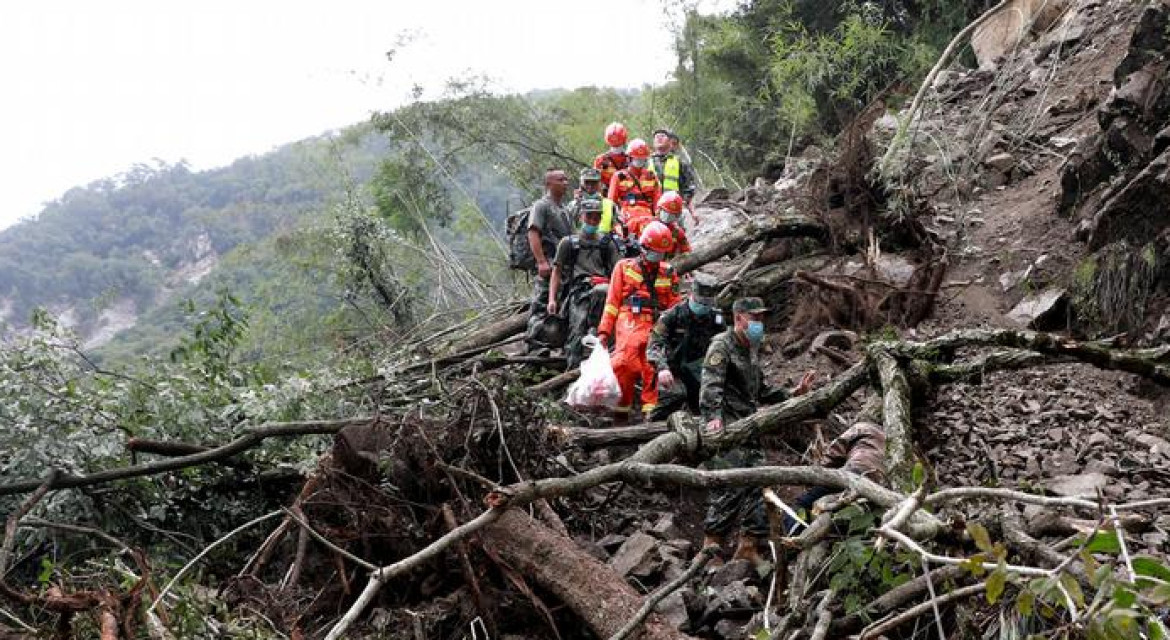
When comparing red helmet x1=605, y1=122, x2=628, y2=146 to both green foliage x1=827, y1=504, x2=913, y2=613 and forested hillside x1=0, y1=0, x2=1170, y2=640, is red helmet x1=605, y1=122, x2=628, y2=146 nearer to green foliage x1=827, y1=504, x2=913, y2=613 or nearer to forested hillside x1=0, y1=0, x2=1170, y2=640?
forested hillside x1=0, y1=0, x2=1170, y2=640

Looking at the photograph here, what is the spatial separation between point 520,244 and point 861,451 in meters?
4.56

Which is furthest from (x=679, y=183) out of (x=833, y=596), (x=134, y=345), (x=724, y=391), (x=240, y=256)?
(x=134, y=345)

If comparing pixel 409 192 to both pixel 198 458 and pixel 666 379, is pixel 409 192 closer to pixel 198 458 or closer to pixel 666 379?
pixel 666 379

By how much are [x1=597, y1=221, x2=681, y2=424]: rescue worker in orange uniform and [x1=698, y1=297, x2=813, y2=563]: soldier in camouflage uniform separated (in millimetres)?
949

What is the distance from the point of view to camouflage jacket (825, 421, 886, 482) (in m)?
3.94

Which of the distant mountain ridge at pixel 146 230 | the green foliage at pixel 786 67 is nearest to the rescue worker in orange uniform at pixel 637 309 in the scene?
the green foliage at pixel 786 67

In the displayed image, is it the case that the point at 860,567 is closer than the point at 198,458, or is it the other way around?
the point at 860,567

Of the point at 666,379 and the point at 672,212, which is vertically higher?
the point at 672,212

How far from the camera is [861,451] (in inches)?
161

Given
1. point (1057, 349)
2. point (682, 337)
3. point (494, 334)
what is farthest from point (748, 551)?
point (494, 334)

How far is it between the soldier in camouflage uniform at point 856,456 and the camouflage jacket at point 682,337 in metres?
1.43

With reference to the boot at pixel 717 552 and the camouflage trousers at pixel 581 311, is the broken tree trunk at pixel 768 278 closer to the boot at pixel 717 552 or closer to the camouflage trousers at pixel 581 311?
the camouflage trousers at pixel 581 311

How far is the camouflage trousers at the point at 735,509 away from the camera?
4566 millimetres

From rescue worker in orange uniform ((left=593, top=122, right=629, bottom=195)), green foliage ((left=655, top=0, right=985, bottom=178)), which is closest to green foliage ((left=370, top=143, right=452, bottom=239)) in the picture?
green foliage ((left=655, top=0, right=985, bottom=178))
